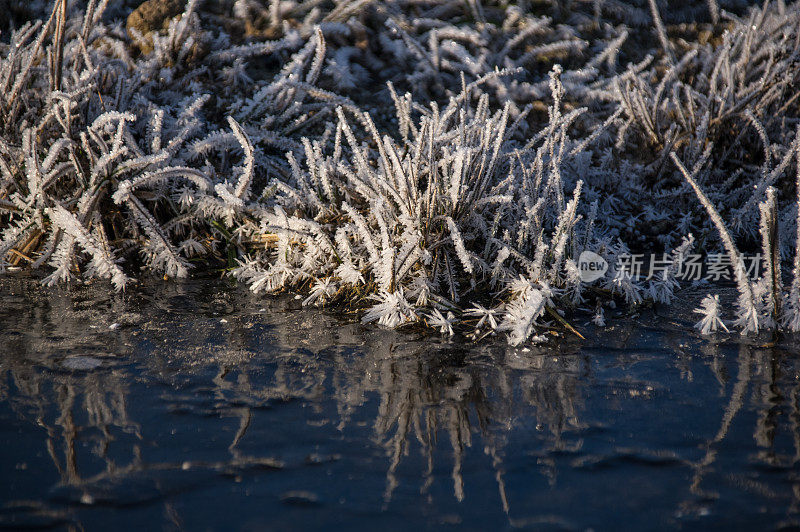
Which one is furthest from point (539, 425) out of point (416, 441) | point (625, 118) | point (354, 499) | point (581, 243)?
point (625, 118)

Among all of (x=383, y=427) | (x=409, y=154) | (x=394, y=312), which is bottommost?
(x=383, y=427)

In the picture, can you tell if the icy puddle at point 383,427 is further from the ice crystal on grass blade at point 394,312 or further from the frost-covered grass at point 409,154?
the frost-covered grass at point 409,154

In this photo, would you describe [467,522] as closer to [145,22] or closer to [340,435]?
[340,435]

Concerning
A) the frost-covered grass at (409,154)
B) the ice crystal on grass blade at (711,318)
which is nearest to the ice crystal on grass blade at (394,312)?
the frost-covered grass at (409,154)

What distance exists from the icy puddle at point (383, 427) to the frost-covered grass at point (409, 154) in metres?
0.27

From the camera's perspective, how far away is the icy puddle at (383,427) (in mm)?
1327

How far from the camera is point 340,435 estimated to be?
1.59 metres

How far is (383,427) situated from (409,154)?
130 cm

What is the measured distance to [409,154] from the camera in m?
2.57

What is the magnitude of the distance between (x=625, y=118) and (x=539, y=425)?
2699 mm

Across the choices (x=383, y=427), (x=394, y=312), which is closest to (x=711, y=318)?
(x=394, y=312)

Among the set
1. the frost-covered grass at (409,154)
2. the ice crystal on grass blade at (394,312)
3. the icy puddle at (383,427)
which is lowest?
the icy puddle at (383,427)

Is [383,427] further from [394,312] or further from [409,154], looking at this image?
[409,154]

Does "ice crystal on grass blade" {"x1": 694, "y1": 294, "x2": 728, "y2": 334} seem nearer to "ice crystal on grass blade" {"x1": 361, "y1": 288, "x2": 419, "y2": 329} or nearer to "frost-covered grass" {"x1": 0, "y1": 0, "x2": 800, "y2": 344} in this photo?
"frost-covered grass" {"x1": 0, "y1": 0, "x2": 800, "y2": 344}
